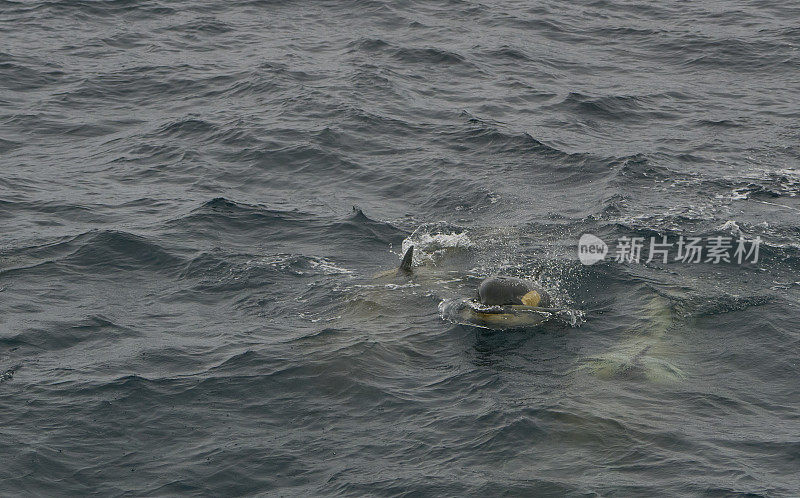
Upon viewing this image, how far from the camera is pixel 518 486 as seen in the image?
11320 mm

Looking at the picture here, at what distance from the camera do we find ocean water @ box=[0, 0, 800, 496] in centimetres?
1216

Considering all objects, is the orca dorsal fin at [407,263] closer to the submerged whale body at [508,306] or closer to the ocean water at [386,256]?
the ocean water at [386,256]

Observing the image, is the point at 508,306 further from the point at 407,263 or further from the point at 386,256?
the point at 386,256

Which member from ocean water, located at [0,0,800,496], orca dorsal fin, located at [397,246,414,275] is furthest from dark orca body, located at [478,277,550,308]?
orca dorsal fin, located at [397,246,414,275]

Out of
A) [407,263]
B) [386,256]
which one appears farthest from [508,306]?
[386,256]

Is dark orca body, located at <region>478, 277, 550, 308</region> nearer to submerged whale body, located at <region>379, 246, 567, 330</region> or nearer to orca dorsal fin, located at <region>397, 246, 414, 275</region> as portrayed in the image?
submerged whale body, located at <region>379, 246, 567, 330</region>

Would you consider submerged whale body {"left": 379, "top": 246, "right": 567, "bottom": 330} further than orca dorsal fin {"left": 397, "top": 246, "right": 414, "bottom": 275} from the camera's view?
No

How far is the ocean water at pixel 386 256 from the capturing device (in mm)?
12164

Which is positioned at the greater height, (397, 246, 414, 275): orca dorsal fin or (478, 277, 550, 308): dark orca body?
(478, 277, 550, 308): dark orca body

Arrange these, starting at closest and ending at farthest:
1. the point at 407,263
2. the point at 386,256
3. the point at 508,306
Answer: the point at 508,306, the point at 407,263, the point at 386,256

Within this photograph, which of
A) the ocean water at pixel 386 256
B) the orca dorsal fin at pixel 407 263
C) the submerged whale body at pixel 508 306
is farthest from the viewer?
the orca dorsal fin at pixel 407 263

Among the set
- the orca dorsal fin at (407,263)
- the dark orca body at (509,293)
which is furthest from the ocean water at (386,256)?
the dark orca body at (509,293)

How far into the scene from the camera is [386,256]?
734 inches

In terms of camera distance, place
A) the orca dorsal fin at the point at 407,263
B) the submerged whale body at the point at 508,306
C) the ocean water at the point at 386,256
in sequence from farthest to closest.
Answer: the orca dorsal fin at the point at 407,263 → the submerged whale body at the point at 508,306 → the ocean water at the point at 386,256
